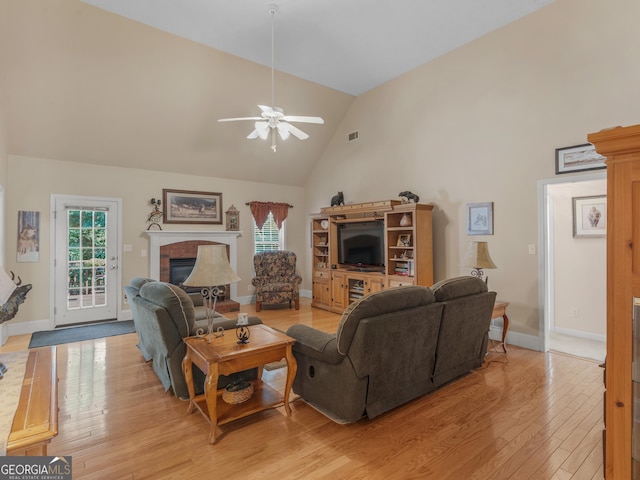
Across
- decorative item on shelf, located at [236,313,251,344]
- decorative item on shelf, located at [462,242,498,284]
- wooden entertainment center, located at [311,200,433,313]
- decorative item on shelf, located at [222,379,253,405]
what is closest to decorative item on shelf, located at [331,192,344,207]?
wooden entertainment center, located at [311,200,433,313]

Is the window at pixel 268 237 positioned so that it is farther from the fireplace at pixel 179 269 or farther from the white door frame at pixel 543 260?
the white door frame at pixel 543 260

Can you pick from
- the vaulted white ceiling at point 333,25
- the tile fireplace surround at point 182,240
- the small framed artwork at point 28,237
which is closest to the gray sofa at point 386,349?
the vaulted white ceiling at point 333,25

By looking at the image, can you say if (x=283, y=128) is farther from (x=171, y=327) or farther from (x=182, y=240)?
(x=182, y=240)

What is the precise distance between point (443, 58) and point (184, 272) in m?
6.01

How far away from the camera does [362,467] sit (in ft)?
6.67

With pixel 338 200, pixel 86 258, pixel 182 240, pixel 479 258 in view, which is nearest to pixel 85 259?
pixel 86 258

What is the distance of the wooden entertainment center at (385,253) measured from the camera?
5.18 metres

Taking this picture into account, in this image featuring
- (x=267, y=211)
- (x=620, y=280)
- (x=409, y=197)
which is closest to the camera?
(x=620, y=280)

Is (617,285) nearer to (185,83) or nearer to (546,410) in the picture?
(546,410)

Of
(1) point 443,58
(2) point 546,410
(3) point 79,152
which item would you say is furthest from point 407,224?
(3) point 79,152

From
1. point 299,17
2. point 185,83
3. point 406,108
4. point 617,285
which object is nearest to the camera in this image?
point 617,285

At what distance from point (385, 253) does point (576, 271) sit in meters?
2.76

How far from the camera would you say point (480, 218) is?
4.78m

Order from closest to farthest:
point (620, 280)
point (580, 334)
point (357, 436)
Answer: point (620, 280), point (357, 436), point (580, 334)
